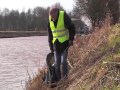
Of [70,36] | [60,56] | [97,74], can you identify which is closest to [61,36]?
[70,36]

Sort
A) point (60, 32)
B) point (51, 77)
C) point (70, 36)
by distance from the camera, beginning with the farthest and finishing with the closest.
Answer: point (51, 77)
point (60, 32)
point (70, 36)

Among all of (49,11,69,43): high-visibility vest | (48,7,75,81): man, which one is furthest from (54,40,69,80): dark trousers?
(49,11,69,43): high-visibility vest

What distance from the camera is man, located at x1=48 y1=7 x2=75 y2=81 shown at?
9367 mm

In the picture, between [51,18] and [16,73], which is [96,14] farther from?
[51,18]

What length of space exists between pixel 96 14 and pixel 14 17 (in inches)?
3642

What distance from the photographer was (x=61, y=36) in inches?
376

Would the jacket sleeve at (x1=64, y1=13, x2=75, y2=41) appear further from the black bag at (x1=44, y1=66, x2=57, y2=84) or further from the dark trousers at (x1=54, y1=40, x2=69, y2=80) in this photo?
the black bag at (x1=44, y1=66, x2=57, y2=84)

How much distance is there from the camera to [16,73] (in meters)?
17.1

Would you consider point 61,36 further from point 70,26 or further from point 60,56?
point 60,56

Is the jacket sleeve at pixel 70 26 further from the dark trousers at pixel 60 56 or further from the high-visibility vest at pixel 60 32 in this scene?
the dark trousers at pixel 60 56

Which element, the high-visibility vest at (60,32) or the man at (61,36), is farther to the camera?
the high-visibility vest at (60,32)

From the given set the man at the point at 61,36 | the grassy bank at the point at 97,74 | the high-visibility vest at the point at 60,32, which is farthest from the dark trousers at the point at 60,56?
the grassy bank at the point at 97,74

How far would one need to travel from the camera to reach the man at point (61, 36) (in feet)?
30.7

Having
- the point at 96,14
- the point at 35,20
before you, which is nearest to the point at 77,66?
the point at 96,14
